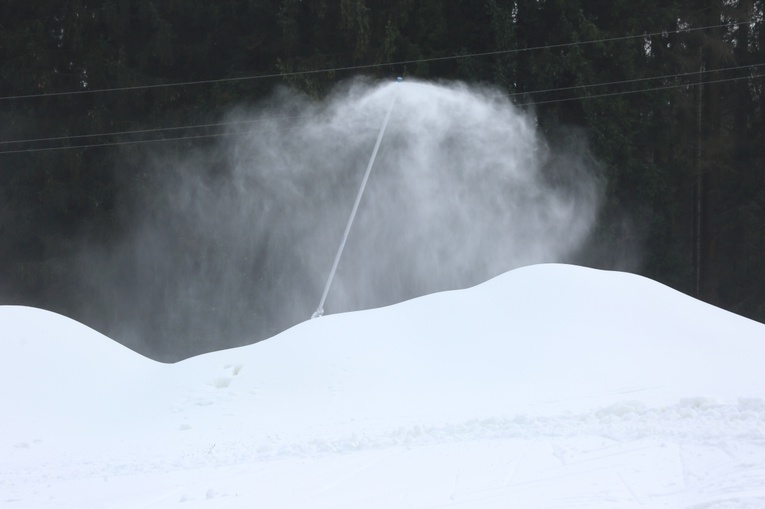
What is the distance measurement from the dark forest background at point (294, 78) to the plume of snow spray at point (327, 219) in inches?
26.2

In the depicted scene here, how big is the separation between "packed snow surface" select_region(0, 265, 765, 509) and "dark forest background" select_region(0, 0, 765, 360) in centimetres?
1349

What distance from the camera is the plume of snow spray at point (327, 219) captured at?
23656mm

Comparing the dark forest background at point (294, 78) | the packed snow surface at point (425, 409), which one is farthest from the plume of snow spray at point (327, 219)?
the packed snow surface at point (425, 409)

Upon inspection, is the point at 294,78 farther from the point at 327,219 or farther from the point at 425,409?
the point at 425,409

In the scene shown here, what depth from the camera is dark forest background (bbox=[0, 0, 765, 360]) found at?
2467 centimetres

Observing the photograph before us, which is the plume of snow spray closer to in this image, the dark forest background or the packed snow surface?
the dark forest background

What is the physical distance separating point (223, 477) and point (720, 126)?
954 inches

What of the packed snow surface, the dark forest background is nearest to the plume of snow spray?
the dark forest background

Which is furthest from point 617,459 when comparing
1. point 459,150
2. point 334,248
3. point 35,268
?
point 35,268

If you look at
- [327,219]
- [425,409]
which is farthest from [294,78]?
[425,409]

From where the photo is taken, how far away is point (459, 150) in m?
22.3

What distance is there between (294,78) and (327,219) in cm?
394

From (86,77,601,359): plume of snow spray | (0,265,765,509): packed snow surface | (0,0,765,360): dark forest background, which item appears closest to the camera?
(0,265,765,509): packed snow surface

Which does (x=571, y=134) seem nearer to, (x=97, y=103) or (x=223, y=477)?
(x=97, y=103)
